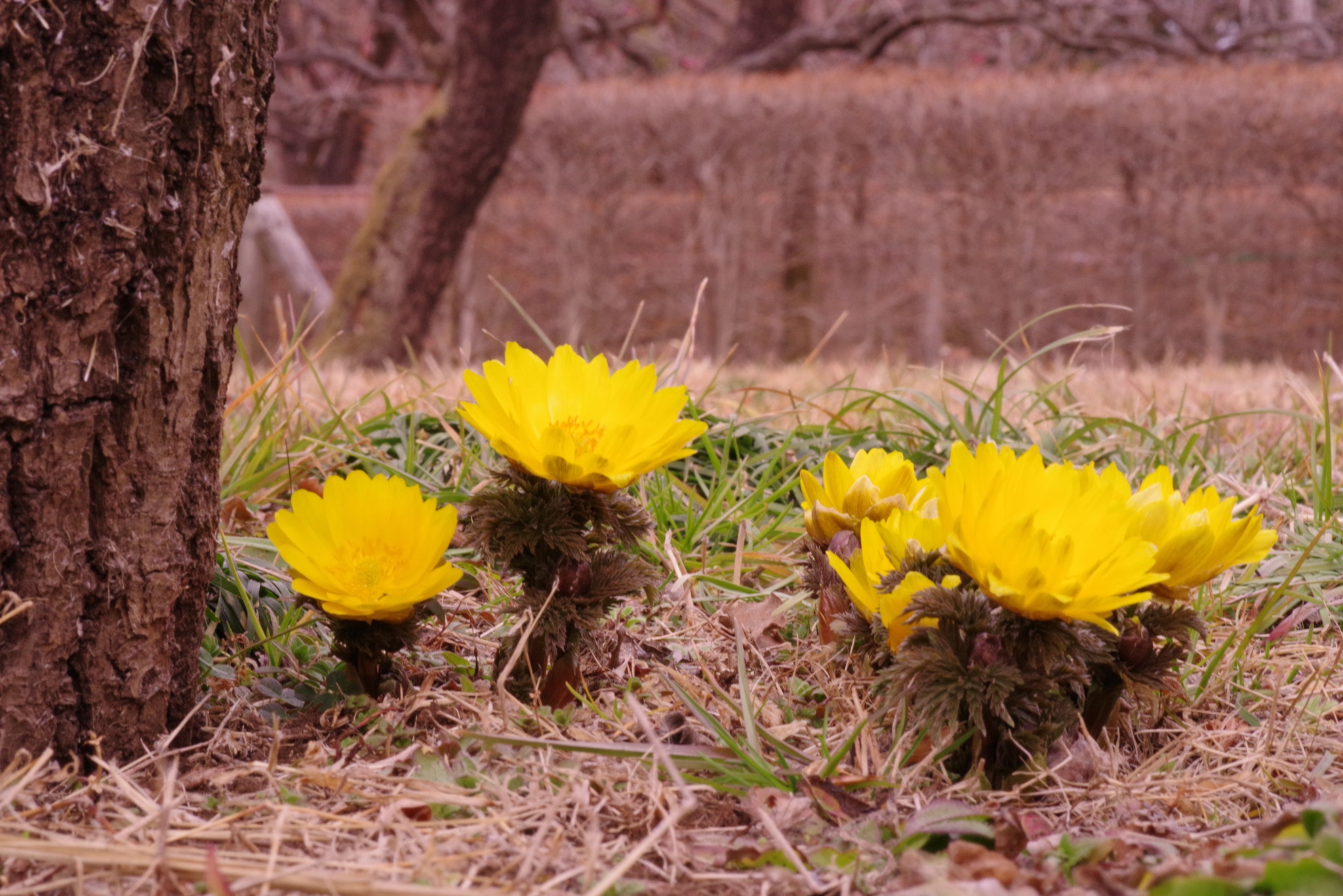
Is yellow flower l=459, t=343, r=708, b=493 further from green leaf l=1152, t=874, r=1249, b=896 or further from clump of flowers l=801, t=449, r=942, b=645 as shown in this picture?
green leaf l=1152, t=874, r=1249, b=896

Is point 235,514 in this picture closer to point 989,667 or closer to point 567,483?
point 567,483

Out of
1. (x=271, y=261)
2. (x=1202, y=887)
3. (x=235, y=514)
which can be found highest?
(x=1202, y=887)

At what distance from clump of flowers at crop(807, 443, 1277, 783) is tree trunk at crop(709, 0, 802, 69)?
11066 mm

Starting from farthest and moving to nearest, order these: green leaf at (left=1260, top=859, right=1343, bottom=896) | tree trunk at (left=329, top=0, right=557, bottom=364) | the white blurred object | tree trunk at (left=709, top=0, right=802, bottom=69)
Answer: tree trunk at (left=709, top=0, right=802, bottom=69)
the white blurred object
tree trunk at (left=329, top=0, right=557, bottom=364)
green leaf at (left=1260, top=859, right=1343, bottom=896)

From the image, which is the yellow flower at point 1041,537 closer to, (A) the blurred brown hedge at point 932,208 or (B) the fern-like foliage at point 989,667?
(B) the fern-like foliage at point 989,667

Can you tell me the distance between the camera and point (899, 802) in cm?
120

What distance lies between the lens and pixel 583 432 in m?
1.27

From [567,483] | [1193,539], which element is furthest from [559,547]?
[1193,539]

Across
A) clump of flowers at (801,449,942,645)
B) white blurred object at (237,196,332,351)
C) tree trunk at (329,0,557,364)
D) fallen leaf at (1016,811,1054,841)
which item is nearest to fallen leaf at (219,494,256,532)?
clump of flowers at (801,449,942,645)

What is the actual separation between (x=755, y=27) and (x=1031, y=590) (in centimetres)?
1149

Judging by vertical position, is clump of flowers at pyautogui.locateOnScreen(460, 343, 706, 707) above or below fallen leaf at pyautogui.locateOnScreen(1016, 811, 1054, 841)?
above

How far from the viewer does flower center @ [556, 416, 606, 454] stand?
123 cm

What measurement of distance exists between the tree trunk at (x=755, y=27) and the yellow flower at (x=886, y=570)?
11.0 m

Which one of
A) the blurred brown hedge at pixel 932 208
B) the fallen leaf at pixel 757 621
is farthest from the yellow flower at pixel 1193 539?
the blurred brown hedge at pixel 932 208
